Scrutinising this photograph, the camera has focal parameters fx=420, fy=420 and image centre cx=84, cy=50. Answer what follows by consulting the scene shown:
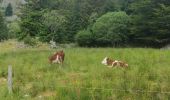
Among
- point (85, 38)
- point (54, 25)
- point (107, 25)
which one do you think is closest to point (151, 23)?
point (107, 25)

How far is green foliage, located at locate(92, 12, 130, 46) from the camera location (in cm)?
5938

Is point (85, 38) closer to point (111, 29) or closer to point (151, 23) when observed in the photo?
point (111, 29)

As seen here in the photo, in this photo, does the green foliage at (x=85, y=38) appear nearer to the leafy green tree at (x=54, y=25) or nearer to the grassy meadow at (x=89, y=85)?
the leafy green tree at (x=54, y=25)

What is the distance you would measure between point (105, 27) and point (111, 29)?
1576mm

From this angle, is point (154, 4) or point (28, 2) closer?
point (154, 4)

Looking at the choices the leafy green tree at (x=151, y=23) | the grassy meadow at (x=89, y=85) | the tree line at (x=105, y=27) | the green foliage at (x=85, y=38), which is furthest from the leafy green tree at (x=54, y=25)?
the grassy meadow at (x=89, y=85)

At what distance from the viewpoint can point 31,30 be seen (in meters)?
59.5

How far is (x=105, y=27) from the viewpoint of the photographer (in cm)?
6159

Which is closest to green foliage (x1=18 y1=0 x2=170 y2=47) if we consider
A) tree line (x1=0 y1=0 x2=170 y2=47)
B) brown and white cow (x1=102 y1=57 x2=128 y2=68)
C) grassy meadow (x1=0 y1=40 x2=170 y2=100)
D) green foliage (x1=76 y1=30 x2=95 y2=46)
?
tree line (x1=0 y1=0 x2=170 y2=47)

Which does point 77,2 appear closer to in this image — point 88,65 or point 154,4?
point 154,4

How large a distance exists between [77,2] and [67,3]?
3343 millimetres

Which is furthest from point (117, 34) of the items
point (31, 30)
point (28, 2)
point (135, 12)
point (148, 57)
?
point (148, 57)

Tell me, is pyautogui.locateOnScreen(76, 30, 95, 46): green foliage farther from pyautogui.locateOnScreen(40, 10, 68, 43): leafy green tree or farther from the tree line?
pyautogui.locateOnScreen(40, 10, 68, 43): leafy green tree

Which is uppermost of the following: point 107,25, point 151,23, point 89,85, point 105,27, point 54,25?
point 89,85
